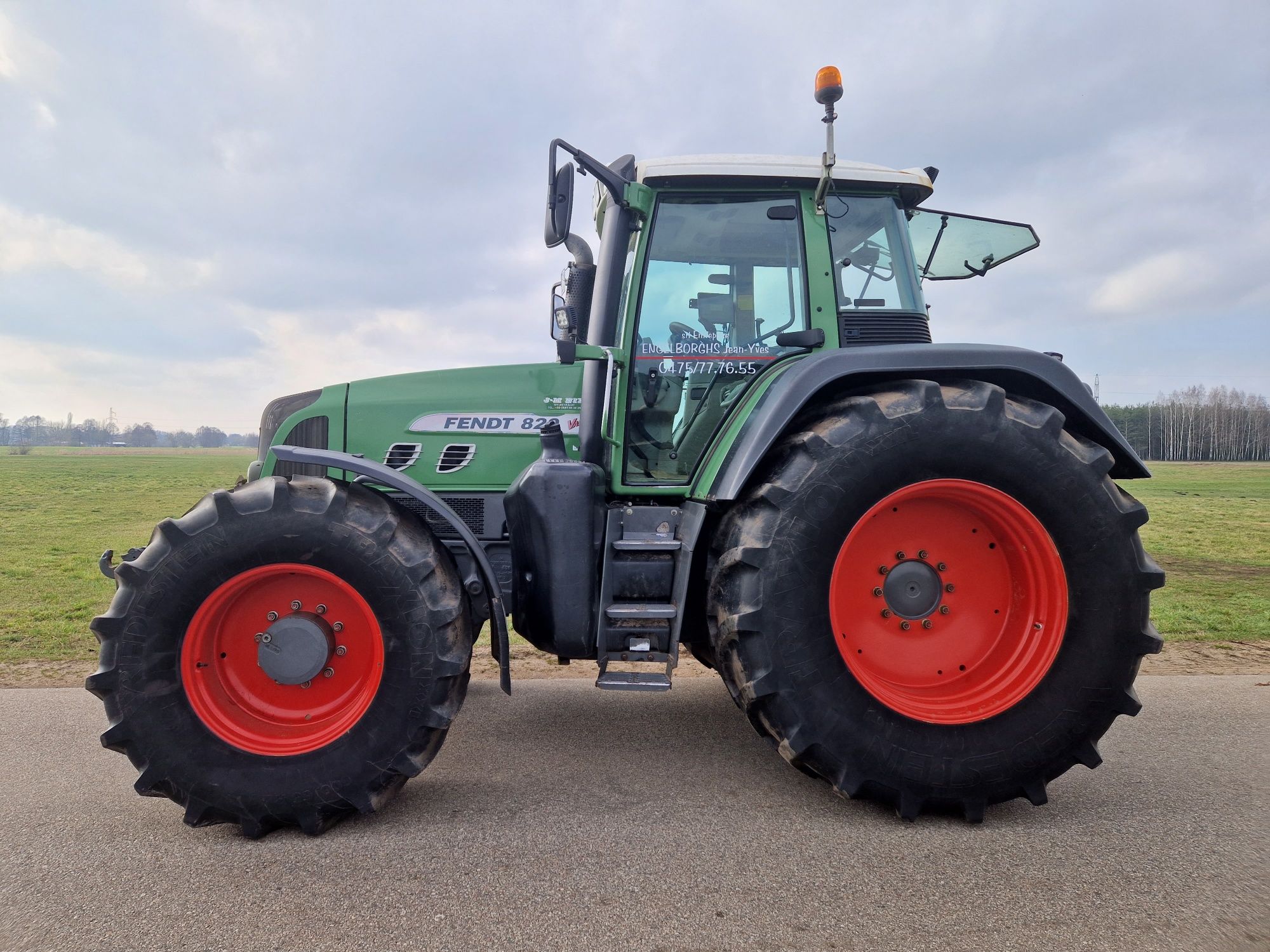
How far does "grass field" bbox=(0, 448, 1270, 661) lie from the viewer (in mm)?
5887

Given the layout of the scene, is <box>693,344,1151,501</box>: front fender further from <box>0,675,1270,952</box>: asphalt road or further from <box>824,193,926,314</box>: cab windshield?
<box>0,675,1270,952</box>: asphalt road

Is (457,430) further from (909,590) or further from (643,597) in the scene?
(909,590)

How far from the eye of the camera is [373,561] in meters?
2.53

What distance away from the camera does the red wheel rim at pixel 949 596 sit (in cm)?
265

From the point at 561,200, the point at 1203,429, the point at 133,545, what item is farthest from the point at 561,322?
the point at 1203,429

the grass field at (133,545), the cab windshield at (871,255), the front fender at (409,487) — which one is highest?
the cab windshield at (871,255)

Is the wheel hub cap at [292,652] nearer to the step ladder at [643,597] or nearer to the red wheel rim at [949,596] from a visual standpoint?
the step ladder at [643,597]

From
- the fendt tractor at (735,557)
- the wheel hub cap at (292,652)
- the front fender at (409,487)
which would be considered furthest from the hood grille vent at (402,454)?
the wheel hub cap at (292,652)

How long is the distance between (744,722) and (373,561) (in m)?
2.01

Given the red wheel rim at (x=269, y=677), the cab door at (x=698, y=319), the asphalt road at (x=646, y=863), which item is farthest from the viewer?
the cab door at (x=698, y=319)

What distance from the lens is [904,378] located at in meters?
2.84

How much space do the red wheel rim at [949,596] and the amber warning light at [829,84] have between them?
1518mm

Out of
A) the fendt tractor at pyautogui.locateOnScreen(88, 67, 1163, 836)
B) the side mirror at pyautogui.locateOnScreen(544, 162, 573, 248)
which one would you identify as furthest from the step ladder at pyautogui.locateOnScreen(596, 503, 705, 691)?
the side mirror at pyautogui.locateOnScreen(544, 162, 573, 248)

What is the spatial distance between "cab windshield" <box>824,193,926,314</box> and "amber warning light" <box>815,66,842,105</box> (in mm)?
474
